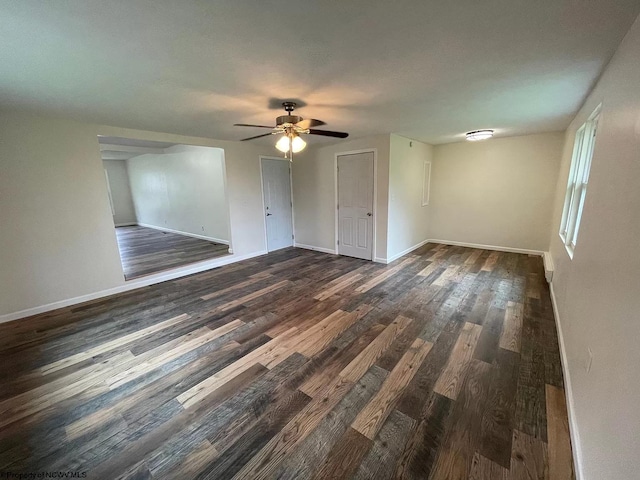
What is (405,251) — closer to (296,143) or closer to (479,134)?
(479,134)

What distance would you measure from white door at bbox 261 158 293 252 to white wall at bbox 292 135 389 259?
19 cm

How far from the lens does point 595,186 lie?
1.92 metres

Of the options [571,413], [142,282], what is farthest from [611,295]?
[142,282]

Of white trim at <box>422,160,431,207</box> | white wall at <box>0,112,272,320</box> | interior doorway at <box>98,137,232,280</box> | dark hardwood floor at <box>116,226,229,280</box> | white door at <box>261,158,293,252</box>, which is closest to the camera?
white wall at <box>0,112,272,320</box>

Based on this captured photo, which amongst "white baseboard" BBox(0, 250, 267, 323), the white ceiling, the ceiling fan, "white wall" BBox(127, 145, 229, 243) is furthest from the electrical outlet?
"white wall" BBox(127, 145, 229, 243)

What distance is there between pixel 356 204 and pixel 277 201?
1954mm

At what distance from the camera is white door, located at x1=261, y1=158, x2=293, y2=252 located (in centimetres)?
573

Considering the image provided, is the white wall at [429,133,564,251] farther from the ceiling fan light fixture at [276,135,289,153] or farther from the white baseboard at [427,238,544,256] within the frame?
the ceiling fan light fixture at [276,135,289,153]

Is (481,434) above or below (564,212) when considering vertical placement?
below

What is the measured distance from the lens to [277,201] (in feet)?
19.6

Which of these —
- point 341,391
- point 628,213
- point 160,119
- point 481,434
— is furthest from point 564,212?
point 160,119

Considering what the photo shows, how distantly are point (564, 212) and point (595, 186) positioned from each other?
2.20 metres

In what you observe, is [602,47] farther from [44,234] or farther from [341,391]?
[44,234]

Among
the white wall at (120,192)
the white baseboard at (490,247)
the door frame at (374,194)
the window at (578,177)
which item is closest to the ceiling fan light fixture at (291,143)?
the door frame at (374,194)
